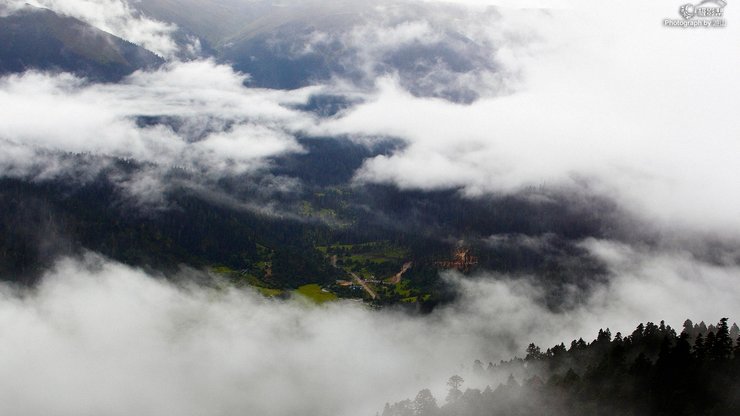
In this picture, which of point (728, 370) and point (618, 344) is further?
point (618, 344)

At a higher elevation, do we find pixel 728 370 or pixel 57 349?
pixel 57 349

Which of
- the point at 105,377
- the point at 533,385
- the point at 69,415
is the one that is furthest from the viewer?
the point at 105,377

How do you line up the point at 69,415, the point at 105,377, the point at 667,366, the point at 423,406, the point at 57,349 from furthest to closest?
the point at 57,349 → the point at 105,377 → the point at 69,415 → the point at 423,406 → the point at 667,366

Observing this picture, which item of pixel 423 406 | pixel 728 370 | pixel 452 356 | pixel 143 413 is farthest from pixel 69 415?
pixel 728 370

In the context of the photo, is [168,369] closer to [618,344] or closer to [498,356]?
[498,356]

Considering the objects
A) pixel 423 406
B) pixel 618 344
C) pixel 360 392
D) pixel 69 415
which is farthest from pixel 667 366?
pixel 69 415

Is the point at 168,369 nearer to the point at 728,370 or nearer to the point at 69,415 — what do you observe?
the point at 69,415
